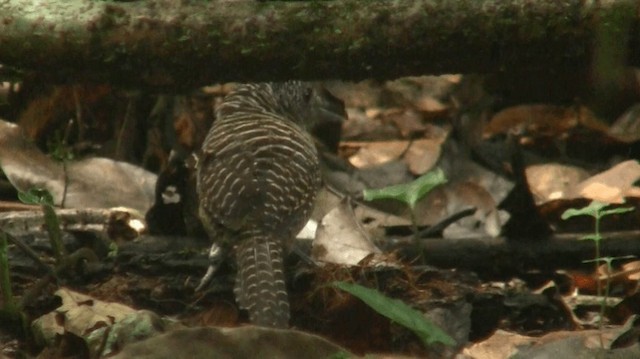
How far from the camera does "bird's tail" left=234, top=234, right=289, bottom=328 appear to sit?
4582 millimetres

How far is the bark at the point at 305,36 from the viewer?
393 cm

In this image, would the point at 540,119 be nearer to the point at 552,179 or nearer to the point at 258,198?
the point at 552,179

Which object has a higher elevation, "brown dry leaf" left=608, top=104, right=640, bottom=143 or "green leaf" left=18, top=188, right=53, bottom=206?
"green leaf" left=18, top=188, right=53, bottom=206

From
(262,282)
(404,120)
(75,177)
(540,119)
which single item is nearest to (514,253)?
(262,282)

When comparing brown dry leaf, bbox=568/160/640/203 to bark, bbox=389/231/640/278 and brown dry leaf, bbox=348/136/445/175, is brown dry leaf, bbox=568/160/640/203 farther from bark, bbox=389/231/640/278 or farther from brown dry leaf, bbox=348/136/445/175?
brown dry leaf, bbox=348/136/445/175

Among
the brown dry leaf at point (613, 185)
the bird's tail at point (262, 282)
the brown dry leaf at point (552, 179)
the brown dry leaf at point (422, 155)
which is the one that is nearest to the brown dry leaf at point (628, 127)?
the brown dry leaf at point (552, 179)

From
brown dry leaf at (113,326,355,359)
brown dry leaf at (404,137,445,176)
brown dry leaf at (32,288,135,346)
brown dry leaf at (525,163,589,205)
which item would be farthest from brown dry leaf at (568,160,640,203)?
brown dry leaf at (113,326,355,359)

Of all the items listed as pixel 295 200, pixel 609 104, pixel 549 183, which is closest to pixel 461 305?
pixel 295 200

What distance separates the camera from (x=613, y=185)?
20.9 ft

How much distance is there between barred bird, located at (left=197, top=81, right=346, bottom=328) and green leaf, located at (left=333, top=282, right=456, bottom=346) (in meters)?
0.81

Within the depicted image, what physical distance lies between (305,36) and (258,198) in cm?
129

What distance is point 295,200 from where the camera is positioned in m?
5.22

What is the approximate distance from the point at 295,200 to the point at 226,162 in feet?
1.18

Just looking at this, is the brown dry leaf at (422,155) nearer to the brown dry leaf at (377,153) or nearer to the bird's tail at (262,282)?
the brown dry leaf at (377,153)
